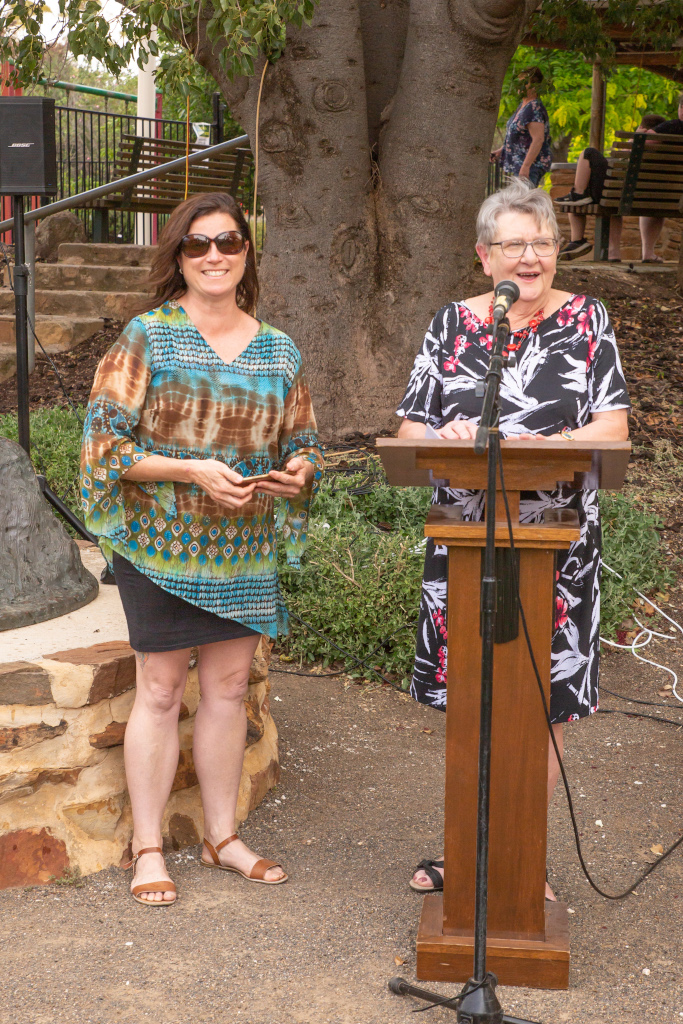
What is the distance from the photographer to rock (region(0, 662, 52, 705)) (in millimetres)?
3139

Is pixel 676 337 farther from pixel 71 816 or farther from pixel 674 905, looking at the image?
pixel 71 816

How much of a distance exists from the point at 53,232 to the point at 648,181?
5.88m

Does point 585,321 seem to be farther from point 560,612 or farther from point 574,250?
point 574,250

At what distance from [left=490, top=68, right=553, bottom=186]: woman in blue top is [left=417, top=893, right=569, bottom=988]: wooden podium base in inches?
344

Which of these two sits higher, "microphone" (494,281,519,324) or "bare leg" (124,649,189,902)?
"microphone" (494,281,519,324)

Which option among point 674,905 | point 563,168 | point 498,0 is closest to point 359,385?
point 498,0

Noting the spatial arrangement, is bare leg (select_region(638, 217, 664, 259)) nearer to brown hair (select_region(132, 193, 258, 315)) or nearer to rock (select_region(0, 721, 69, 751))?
brown hair (select_region(132, 193, 258, 315))

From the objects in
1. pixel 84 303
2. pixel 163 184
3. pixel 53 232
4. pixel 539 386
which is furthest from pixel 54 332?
pixel 539 386

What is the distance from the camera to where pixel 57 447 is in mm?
6645

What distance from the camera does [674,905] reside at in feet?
10.5

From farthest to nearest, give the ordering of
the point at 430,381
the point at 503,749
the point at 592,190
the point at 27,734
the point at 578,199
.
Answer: the point at 578,199 → the point at 592,190 → the point at 27,734 → the point at 430,381 → the point at 503,749

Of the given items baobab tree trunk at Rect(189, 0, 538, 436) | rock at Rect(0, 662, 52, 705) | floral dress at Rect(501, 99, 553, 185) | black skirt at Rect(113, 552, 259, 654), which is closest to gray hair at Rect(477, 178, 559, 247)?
black skirt at Rect(113, 552, 259, 654)

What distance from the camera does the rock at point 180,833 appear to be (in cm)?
345

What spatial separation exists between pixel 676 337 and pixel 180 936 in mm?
6977
